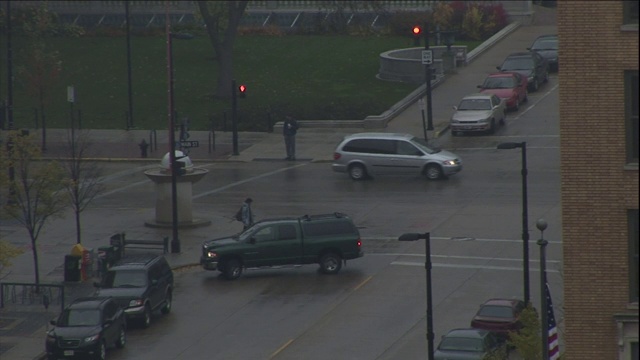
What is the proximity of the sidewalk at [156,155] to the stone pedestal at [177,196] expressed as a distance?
500 millimetres

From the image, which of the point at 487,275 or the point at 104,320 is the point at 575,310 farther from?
the point at 487,275

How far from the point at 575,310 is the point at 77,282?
20665 mm

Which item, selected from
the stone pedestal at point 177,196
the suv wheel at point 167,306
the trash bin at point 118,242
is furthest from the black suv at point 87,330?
the stone pedestal at point 177,196

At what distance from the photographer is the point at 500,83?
61.3m

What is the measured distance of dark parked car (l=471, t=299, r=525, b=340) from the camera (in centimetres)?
3109

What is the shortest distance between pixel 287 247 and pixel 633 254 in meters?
18.8

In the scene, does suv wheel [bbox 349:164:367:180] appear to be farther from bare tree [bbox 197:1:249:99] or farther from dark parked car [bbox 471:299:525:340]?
dark parked car [bbox 471:299:525:340]

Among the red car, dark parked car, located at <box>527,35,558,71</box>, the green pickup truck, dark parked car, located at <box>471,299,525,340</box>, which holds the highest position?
dark parked car, located at <box>527,35,558,71</box>

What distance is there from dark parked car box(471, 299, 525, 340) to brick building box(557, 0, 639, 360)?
1037cm

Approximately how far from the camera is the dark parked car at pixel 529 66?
6419cm

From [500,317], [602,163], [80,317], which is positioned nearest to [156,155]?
[80,317]

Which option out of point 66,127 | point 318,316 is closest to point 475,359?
point 318,316

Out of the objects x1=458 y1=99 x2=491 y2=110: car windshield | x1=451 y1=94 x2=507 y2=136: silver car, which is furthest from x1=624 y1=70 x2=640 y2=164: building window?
x1=458 y1=99 x2=491 y2=110: car windshield

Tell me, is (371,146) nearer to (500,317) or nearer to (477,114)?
(477,114)
